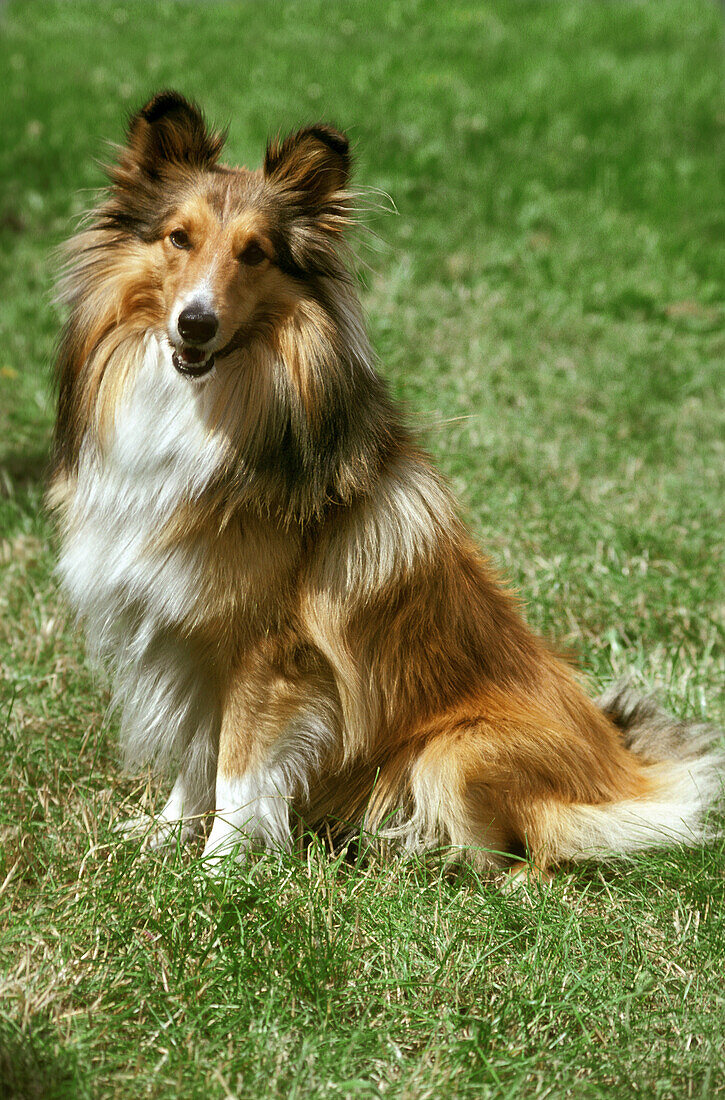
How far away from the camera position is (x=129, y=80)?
10016 mm

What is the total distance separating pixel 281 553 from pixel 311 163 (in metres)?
1.13

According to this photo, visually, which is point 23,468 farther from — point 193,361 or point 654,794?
point 654,794

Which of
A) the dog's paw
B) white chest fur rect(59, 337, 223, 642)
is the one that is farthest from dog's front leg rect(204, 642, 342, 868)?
white chest fur rect(59, 337, 223, 642)

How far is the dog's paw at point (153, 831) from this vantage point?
295 centimetres

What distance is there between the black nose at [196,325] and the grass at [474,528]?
801 millimetres

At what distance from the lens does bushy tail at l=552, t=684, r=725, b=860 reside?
3.07 metres

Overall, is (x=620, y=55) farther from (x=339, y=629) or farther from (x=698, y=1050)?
(x=698, y=1050)

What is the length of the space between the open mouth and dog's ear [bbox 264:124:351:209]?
1.86 feet

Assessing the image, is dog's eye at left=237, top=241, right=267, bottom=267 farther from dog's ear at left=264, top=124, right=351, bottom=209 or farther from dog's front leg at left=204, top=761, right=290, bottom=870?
dog's front leg at left=204, top=761, right=290, bottom=870

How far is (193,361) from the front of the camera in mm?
2756

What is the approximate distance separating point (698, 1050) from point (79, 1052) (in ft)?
4.84

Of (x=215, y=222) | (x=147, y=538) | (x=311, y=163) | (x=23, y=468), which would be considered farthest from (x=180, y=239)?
(x=23, y=468)

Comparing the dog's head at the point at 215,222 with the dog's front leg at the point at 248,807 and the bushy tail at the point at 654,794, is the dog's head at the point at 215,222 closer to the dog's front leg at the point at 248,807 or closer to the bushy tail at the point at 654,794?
the dog's front leg at the point at 248,807

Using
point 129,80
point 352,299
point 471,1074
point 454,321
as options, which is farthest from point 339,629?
point 129,80
